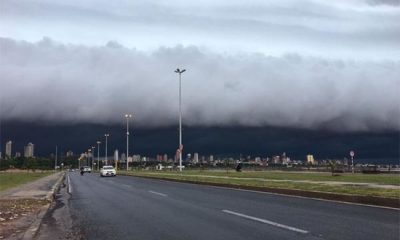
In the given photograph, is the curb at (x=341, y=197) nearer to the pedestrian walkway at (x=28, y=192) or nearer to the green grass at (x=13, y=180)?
the pedestrian walkway at (x=28, y=192)

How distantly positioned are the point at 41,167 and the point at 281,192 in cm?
18398

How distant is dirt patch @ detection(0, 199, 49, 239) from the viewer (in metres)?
12.6

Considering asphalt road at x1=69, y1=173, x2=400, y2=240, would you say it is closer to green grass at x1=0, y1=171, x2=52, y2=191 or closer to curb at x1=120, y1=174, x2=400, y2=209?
curb at x1=120, y1=174, x2=400, y2=209

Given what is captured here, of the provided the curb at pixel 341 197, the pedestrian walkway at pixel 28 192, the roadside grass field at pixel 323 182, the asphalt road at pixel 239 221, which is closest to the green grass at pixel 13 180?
the pedestrian walkway at pixel 28 192

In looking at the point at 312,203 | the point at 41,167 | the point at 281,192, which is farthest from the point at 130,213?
the point at 41,167

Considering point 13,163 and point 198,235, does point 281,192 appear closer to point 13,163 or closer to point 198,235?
point 198,235

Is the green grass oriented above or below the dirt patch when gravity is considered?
below

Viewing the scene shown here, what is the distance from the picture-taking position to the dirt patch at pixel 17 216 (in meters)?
12.6

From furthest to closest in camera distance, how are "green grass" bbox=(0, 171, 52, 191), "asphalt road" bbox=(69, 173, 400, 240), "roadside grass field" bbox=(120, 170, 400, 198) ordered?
"green grass" bbox=(0, 171, 52, 191) < "roadside grass field" bbox=(120, 170, 400, 198) < "asphalt road" bbox=(69, 173, 400, 240)

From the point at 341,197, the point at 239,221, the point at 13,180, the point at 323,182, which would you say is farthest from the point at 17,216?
the point at 13,180

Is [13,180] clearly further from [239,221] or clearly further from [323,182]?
[239,221]

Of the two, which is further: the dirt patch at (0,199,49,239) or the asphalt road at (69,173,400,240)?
the dirt patch at (0,199,49,239)

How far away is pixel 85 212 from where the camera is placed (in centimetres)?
1770

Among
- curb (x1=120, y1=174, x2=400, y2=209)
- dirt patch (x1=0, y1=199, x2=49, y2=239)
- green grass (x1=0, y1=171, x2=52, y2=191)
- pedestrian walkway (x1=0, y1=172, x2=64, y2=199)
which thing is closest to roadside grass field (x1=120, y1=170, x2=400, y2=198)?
curb (x1=120, y1=174, x2=400, y2=209)
